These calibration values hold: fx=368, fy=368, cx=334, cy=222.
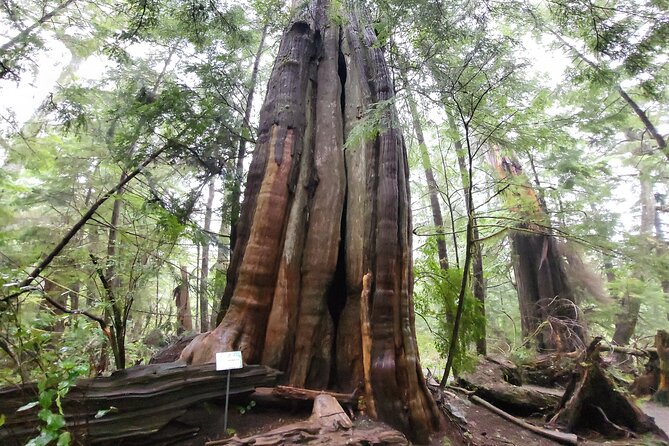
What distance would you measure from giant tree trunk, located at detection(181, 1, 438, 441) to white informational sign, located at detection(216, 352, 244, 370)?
450 mm

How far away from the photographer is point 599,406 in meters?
4.69

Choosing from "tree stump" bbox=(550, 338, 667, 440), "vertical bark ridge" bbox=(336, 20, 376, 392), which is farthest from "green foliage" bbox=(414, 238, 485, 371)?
"vertical bark ridge" bbox=(336, 20, 376, 392)

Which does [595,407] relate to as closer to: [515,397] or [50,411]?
[515,397]

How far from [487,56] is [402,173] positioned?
177cm

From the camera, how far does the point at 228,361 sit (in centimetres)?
285

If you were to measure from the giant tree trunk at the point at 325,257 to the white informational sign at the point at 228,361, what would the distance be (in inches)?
17.7

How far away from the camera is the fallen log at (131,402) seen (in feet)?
7.14

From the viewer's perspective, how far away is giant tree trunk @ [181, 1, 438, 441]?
11.2 ft

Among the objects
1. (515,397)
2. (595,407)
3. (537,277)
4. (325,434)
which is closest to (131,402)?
(325,434)

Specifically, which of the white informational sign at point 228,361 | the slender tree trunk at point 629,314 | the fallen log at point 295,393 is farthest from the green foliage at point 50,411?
the slender tree trunk at point 629,314

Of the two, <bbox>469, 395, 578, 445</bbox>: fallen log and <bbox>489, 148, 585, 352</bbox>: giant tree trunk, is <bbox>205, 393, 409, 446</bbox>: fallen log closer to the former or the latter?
<bbox>469, 395, 578, 445</bbox>: fallen log

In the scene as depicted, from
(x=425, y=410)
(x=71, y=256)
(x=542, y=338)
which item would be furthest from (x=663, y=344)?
(x=71, y=256)

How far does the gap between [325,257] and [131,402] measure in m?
2.09

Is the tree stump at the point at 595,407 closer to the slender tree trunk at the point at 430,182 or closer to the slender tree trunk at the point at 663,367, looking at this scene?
the slender tree trunk at the point at 430,182
